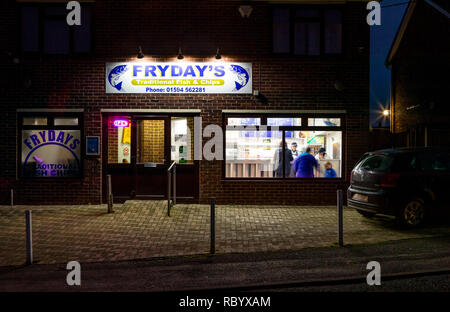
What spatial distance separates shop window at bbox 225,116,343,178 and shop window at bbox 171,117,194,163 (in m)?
1.08

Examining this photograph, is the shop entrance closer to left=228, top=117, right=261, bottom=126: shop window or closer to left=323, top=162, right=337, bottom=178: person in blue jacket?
left=228, top=117, right=261, bottom=126: shop window

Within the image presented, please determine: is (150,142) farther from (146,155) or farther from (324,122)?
(324,122)

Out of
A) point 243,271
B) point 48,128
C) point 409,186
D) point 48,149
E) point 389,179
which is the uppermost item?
point 48,128

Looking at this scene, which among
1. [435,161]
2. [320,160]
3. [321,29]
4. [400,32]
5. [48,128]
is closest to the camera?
[435,161]

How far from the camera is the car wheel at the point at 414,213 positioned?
8.77m

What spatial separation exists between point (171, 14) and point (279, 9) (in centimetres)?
318

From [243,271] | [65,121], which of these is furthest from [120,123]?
[243,271]

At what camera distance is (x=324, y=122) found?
471 inches

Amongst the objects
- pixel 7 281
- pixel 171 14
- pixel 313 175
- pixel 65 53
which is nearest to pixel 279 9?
pixel 171 14

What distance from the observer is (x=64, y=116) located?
11.8 metres

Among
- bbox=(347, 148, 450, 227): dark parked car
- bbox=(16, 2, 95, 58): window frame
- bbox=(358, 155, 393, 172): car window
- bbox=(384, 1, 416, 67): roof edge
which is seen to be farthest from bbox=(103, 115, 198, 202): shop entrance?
bbox=(384, 1, 416, 67): roof edge

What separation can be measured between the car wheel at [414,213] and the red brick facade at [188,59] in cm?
319

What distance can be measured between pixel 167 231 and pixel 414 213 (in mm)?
5499

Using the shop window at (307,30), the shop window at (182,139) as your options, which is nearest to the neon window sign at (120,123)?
the shop window at (182,139)
